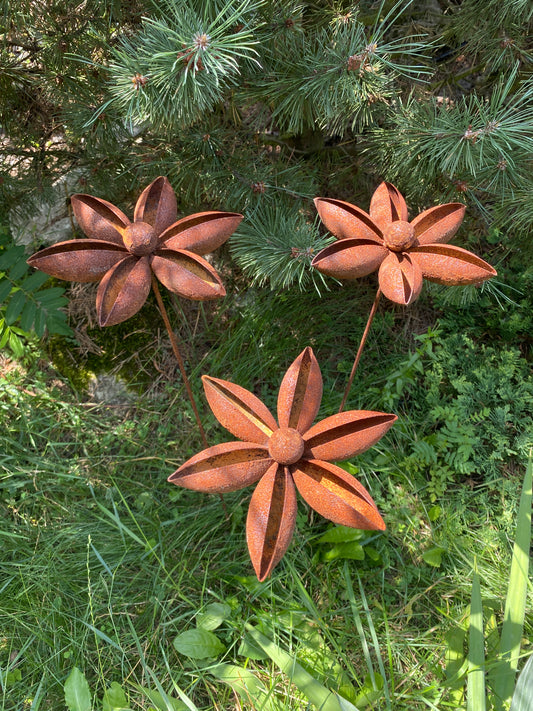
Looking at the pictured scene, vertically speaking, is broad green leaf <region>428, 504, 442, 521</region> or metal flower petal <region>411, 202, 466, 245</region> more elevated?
metal flower petal <region>411, 202, 466, 245</region>

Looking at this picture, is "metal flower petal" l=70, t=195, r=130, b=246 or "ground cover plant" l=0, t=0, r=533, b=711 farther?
"ground cover plant" l=0, t=0, r=533, b=711

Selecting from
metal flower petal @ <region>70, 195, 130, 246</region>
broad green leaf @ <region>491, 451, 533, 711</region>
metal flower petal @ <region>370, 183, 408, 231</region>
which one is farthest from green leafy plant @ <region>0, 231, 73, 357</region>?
broad green leaf @ <region>491, 451, 533, 711</region>

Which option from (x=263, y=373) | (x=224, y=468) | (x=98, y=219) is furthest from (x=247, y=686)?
(x=98, y=219)

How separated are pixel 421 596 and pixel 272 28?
5.31 ft

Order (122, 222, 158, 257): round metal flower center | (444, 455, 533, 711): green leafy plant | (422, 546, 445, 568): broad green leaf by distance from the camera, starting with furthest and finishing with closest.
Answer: (422, 546, 445, 568): broad green leaf, (444, 455, 533, 711): green leafy plant, (122, 222, 158, 257): round metal flower center

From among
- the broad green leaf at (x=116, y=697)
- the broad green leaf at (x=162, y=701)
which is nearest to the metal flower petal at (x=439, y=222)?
the broad green leaf at (x=162, y=701)

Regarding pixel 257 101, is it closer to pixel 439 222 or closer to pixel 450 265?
pixel 439 222

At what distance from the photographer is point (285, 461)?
3.31 feet

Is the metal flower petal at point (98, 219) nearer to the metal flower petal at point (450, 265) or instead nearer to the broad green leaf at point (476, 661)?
the metal flower petal at point (450, 265)

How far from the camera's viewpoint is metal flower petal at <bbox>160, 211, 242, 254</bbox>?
3.54ft

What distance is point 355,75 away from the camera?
3.92ft

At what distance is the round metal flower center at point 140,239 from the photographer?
3.46 feet

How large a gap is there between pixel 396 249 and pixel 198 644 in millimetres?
1142

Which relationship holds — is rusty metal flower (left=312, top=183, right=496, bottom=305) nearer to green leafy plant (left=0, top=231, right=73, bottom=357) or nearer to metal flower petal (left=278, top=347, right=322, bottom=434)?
metal flower petal (left=278, top=347, right=322, bottom=434)
